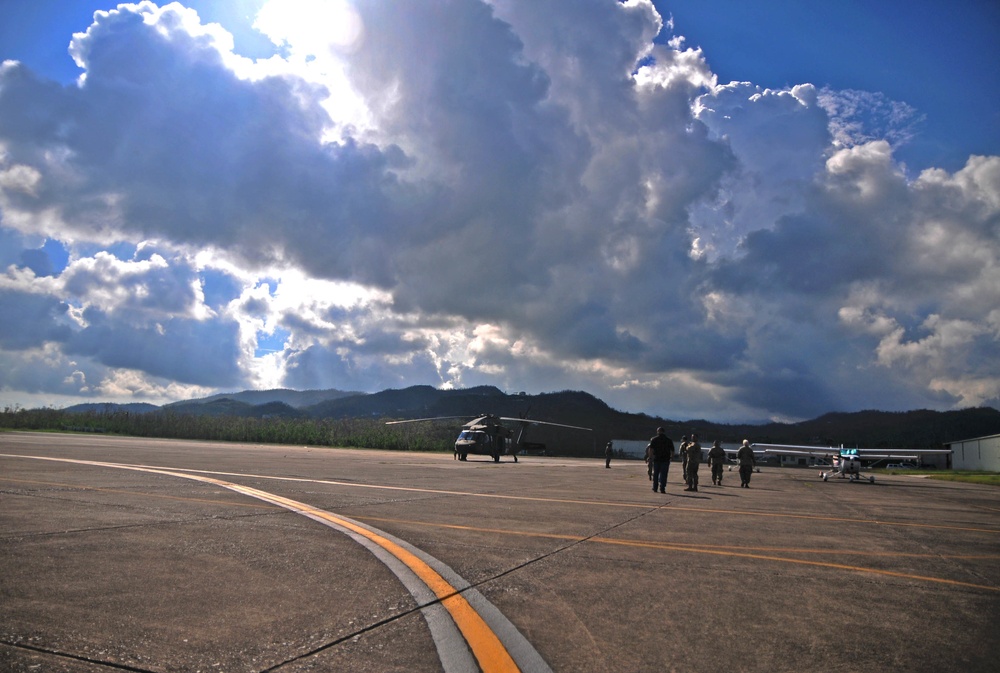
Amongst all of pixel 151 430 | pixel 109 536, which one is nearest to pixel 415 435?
pixel 151 430

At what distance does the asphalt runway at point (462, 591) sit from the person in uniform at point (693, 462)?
8756 millimetres

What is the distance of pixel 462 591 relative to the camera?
18.5ft

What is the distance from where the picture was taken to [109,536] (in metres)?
7.34

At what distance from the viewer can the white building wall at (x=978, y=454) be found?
71.2 m

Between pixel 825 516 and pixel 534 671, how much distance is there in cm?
1180

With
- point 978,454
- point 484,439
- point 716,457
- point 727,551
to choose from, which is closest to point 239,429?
point 484,439

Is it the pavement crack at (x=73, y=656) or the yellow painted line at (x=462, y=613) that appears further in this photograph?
the yellow painted line at (x=462, y=613)

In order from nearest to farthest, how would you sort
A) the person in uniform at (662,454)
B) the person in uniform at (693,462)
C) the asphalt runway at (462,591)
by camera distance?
the asphalt runway at (462,591) → the person in uniform at (662,454) → the person in uniform at (693,462)

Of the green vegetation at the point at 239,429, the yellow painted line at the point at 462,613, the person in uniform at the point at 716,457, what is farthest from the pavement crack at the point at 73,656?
the green vegetation at the point at 239,429

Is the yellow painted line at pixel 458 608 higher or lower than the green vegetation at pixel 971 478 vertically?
higher

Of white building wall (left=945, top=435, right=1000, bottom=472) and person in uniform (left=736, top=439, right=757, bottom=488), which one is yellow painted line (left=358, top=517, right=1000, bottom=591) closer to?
person in uniform (left=736, top=439, right=757, bottom=488)

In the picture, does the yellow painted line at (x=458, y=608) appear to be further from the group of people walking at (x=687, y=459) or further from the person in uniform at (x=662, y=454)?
the person in uniform at (x=662, y=454)

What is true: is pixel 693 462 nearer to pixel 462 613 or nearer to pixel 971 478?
pixel 462 613

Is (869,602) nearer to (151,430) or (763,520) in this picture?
(763,520)
